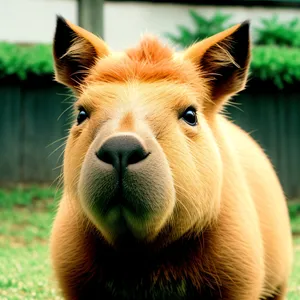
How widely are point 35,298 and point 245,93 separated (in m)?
9.56

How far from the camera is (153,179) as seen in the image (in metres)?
2.85

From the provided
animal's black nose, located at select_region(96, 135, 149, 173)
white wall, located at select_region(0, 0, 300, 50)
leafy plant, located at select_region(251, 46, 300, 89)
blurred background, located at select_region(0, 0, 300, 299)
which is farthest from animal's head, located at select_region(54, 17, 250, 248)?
white wall, located at select_region(0, 0, 300, 50)

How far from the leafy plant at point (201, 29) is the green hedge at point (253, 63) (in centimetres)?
144

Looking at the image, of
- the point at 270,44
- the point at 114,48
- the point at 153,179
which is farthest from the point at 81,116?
the point at 270,44

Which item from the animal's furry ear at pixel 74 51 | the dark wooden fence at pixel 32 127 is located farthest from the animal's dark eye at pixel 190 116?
the dark wooden fence at pixel 32 127

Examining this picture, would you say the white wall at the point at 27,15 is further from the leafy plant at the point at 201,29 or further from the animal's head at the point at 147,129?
the animal's head at the point at 147,129

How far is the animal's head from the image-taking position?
286cm

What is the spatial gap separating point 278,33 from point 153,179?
12.3m

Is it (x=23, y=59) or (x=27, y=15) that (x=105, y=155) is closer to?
(x=23, y=59)

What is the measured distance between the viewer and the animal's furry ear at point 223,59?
3.59 meters

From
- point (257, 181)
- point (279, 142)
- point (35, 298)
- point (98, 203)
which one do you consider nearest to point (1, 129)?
point (279, 142)

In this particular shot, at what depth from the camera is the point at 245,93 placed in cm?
1370

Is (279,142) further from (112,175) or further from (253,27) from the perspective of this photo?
(112,175)

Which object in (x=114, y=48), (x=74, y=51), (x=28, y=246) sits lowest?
(x=28, y=246)
